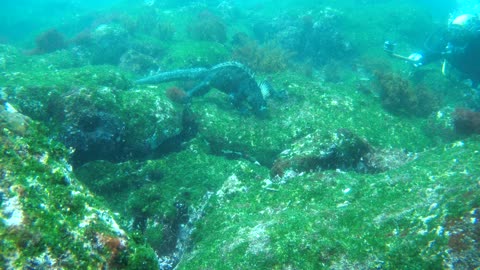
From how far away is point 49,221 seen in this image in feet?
9.24

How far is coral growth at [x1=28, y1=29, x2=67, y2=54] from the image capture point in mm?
17547

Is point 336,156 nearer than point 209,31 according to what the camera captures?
Yes

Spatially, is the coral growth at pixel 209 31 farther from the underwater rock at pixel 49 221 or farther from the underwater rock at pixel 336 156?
the underwater rock at pixel 49 221

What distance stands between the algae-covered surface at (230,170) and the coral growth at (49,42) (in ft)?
10.6

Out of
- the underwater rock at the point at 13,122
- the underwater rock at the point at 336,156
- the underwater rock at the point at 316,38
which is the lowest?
the underwater rock at the point at 316,38

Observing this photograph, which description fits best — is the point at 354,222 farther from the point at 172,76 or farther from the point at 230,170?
the point at 172,76

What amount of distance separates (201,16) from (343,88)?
13379 millimetres

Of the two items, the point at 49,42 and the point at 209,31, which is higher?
the point at 209,31

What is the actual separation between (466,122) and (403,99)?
8.22 feet

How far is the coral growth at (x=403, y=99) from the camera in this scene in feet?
38.0

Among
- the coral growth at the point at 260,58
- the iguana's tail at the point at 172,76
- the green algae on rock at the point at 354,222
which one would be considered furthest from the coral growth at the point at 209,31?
the green algae on rock at the point at 354,222

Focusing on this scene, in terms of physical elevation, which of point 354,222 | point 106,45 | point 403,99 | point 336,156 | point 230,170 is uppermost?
point 354,222

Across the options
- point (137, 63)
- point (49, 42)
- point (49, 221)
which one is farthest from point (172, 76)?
point (49, 42)

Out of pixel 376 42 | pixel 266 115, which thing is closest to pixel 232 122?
pixel 266 115
